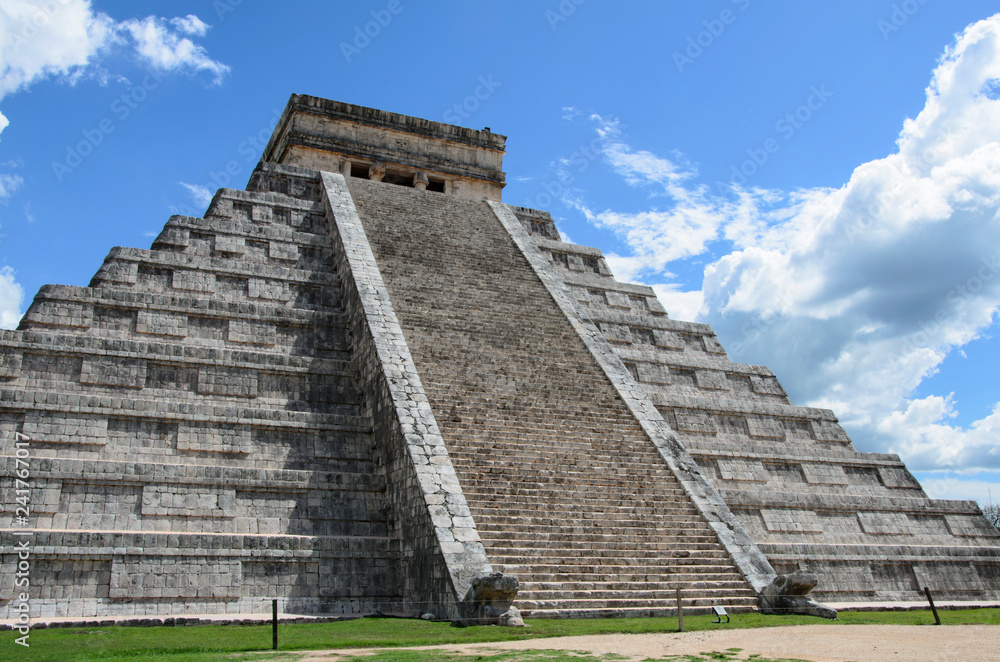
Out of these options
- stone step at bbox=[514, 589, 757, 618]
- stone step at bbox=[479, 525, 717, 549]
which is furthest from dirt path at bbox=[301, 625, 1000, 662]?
stone step at bbox=[479, 525, 717, 549]

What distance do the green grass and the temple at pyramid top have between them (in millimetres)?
14714

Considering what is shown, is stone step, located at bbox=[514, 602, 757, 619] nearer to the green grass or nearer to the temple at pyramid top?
the green grass

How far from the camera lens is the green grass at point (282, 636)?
6547mm

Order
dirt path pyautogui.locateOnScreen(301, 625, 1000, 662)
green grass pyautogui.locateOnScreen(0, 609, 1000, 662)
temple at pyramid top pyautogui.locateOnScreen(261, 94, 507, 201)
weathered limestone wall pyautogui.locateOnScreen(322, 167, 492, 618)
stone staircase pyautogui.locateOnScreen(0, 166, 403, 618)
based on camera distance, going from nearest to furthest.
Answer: dirt path pyautogui.locateOnScreen(301, 625, 1000, 662) < green grass pyautogui.locateOnScreen(0, 609, 1000, 662) < weathered limestone wall pyautogui.locateOnScreen(322, 167, 492, 618) < stone staircase pyautogui.locateOnScreen(0, 166, 403, 618) < temple at pyramid top pyautogui.locateOnScreen(261, 94, 507, 201)

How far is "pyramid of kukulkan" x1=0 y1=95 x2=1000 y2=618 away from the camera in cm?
942

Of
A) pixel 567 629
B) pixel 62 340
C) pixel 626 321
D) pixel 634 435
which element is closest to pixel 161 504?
pixel 62 340

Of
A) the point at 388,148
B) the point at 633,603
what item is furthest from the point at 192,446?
the point at 388,148

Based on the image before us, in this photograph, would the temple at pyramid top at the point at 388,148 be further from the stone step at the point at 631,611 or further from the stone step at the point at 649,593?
the stone step at the point at 631,611

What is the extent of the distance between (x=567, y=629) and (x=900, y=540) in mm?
8960

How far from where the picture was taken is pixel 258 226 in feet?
52.6

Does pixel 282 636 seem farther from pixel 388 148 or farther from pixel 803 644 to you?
pixel 388 148

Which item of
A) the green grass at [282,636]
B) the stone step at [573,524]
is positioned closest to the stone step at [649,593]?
the green grass at [282,636]

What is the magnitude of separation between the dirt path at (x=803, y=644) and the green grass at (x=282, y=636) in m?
0.27

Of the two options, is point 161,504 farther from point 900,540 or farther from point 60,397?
point 900,540
